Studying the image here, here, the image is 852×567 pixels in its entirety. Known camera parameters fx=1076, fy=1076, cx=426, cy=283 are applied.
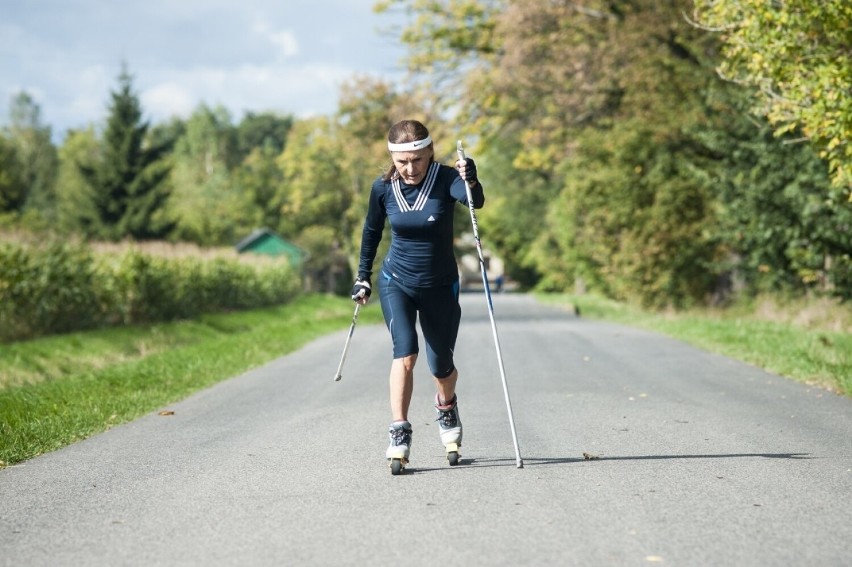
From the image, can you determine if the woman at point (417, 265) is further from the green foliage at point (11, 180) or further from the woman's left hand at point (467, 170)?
the green foliage at point (11, 180)

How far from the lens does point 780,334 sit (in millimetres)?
18625

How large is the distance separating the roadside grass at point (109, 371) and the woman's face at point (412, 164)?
3.35 m

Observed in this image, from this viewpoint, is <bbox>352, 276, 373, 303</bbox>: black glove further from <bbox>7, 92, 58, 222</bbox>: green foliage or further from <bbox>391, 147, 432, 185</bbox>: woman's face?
<bbox>7, 92, 58, 222</bbox>: green foliage

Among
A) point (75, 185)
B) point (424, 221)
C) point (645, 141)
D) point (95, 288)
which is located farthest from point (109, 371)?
point (75, 185)

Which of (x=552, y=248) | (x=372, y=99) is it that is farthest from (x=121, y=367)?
(x=552, y=248)

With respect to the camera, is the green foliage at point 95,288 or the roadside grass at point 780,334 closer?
the roadside grass at point 780,334

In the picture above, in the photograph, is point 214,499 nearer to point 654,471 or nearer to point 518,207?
point 654,471

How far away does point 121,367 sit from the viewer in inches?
607

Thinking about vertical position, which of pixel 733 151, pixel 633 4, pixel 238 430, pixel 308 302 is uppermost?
pixel 633 4

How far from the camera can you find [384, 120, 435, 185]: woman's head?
662cm

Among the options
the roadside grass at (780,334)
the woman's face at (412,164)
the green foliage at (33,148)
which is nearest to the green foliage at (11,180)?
the green foliage at (33,148)

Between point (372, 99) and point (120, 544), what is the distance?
4437 centimetres

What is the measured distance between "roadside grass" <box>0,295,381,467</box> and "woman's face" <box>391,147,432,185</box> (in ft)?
11.0

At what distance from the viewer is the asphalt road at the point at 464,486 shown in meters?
4.79
